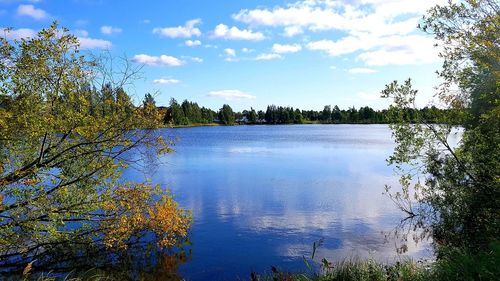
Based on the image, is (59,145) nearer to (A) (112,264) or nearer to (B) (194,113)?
(A) (112,264)

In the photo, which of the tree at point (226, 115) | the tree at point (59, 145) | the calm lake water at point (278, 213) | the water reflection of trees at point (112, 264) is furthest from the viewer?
the tree at point (226, 115)

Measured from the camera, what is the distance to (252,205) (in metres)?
24.3

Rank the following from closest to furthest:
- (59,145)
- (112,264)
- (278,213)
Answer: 1. (59,145)
2. (112,264)
3. (278,213)

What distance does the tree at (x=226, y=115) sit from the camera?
18838cm

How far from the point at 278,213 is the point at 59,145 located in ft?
44.4

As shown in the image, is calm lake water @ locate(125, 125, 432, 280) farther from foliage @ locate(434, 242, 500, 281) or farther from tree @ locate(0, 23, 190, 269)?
foliage @ locate(434, 242, 500, 281)

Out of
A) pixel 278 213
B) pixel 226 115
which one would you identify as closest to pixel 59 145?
pixel 278 213

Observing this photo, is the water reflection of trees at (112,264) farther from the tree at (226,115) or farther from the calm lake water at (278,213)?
the tree at (226,115)

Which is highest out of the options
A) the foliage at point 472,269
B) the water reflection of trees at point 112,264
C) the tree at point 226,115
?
the tree at point 226,115

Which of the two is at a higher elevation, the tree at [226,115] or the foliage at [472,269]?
the tree at [226,115]

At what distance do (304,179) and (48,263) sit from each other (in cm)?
2162

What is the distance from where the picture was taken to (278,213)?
73.7ft

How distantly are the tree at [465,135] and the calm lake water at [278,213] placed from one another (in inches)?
120

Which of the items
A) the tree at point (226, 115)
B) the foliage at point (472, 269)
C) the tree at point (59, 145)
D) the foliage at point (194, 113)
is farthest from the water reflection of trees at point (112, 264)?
the tree at point (226, 115)
